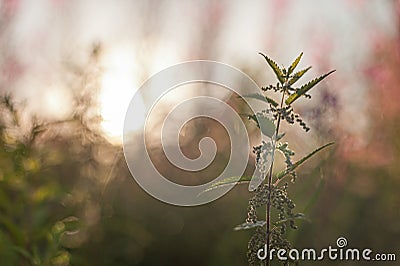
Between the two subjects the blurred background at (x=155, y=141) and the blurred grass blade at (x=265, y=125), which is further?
the blurred background at (x=155, y=141)

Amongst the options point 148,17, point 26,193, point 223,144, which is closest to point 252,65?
point 223,144

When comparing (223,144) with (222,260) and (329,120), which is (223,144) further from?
(329,120)

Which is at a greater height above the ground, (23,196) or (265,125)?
(23,196)

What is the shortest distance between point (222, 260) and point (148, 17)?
2.19ft

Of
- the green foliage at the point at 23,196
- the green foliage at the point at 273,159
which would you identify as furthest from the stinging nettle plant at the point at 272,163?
the green foliage at the point at 23,196

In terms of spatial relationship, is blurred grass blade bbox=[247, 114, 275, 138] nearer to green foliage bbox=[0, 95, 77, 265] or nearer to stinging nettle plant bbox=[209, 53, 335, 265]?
stinging nettle plant bbox=[209, 53, 335, 265]

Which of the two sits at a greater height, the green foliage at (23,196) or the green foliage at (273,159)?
the green foliage at (23,196)

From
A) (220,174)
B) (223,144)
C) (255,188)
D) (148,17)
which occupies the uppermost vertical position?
(148,17)

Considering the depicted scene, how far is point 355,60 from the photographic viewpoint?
203 cm

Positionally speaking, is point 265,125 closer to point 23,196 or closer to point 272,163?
point 272,163

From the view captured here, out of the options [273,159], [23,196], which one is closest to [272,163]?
[273,159]

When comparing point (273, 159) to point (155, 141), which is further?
point (155, 141)

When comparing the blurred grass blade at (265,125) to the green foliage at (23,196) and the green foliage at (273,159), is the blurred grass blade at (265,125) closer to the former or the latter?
the green foliage at (273,159)

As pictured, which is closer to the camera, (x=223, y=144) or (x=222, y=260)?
(x=222, y=260)
